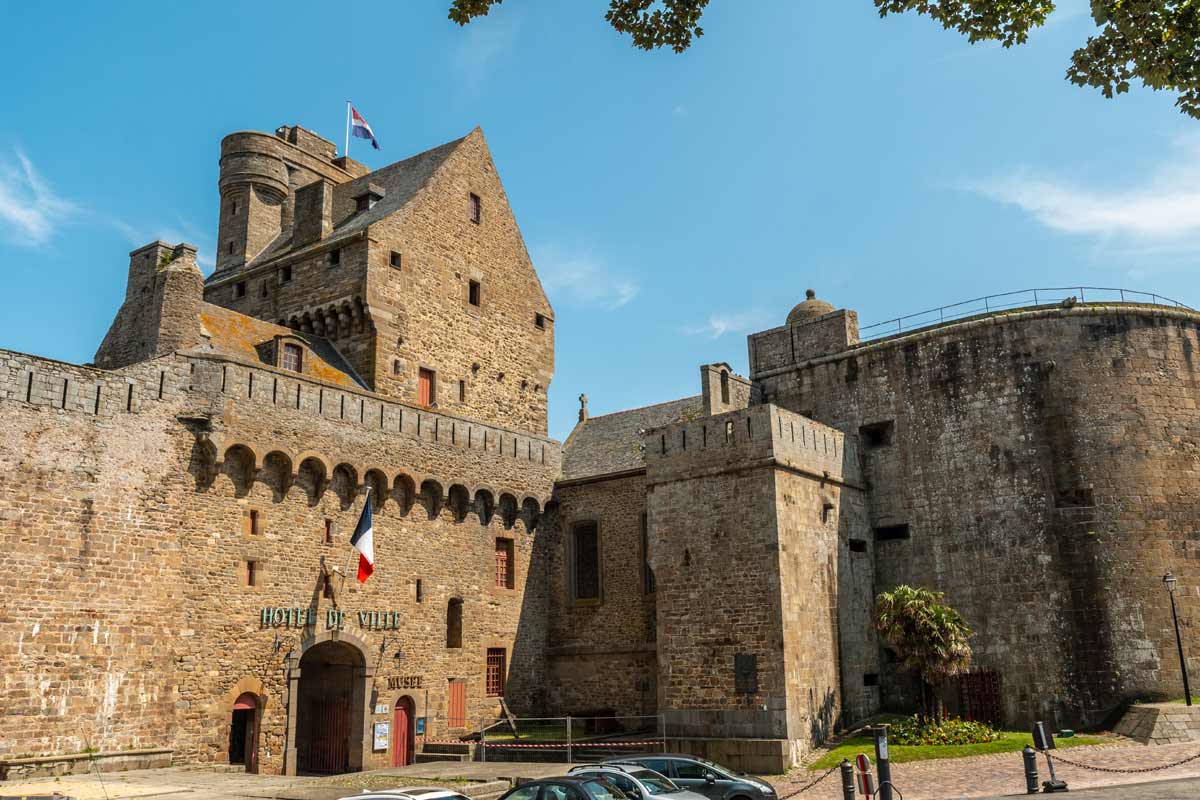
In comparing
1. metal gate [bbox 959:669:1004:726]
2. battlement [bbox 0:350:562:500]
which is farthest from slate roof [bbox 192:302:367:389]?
metal gate [bbox 959:669:1004:726]

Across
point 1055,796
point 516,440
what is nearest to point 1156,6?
point 1055,796

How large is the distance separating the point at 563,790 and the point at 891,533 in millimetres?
17159

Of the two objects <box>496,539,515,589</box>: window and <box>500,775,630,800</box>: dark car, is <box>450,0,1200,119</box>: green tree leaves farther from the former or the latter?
<box>496,539,515,589</box>: window

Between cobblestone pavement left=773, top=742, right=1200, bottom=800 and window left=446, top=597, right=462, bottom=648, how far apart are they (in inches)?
396

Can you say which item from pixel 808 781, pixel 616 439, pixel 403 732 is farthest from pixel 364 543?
pixel 616 439

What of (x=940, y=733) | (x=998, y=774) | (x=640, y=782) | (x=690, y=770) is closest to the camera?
(x=640, y=782)

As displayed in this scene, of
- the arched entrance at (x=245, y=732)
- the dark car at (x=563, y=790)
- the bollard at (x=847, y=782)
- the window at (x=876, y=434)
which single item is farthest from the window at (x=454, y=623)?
the dark car at (x=563, y=790)

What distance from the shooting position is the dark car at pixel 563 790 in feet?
41.5

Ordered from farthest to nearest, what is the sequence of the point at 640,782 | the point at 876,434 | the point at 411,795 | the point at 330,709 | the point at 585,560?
the point at 585,560
the point at 876,434
the point at 330,709
the point at 640,782
the point at 411,795

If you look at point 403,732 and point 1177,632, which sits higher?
point 1177,632

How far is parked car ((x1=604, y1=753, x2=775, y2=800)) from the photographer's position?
16.0 metres

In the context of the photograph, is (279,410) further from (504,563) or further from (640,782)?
(640,782)

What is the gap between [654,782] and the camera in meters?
15.0

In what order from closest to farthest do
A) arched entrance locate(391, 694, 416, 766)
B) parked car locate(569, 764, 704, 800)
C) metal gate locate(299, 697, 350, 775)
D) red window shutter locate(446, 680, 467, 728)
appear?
parked car locate(569, 764, 704, 800)
metal gate locate(299, 697, 350, 775)
arched entrance locate(391, 694, 416, 766)
red window shutter locate(446, 680, 467, 728)
